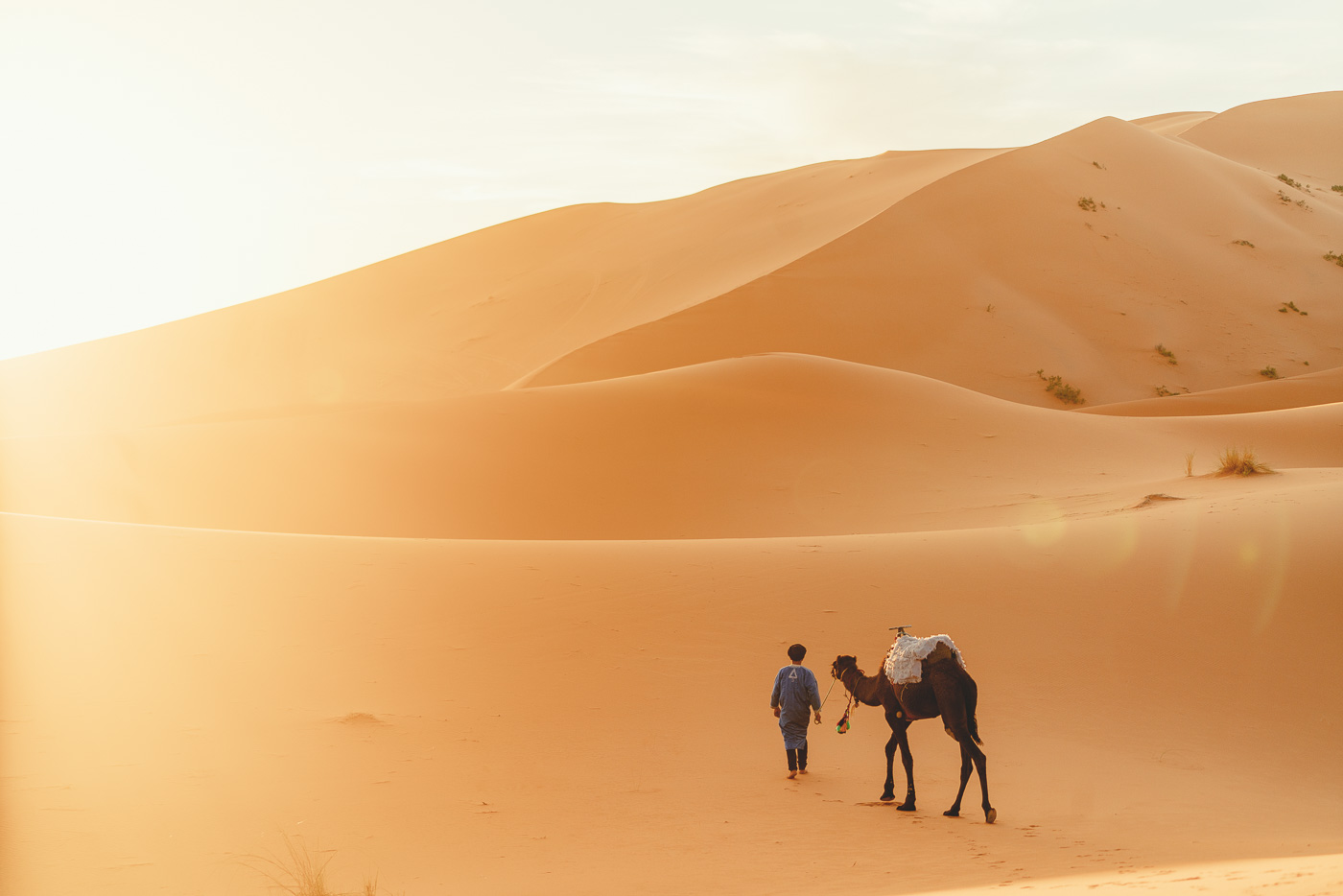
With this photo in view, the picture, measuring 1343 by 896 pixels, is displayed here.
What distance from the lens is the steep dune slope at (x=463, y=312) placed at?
153 ft

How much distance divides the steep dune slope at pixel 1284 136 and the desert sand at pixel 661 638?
123 feet

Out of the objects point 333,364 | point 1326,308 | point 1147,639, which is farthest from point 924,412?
point 333,364

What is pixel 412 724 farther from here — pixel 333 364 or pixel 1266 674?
pixel 333 364

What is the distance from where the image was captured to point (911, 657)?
275 inches

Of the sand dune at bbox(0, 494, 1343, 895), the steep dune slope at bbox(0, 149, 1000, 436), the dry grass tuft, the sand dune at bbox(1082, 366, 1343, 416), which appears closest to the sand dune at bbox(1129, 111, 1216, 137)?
the steep dune slope at bbox(0, 149, 1000, 436)

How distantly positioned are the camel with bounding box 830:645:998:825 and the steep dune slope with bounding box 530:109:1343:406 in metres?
25.6

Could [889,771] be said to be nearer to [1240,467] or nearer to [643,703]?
[643,703]

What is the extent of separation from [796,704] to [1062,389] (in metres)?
26.7

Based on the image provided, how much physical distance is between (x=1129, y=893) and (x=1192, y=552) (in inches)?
291

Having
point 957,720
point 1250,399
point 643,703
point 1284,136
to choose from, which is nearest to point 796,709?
point 957,720

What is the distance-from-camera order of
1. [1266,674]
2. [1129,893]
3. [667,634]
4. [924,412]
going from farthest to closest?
[924,412], [667,634], [1266,674], [1129,893]

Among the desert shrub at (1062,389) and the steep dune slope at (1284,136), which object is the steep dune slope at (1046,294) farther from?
the steep dune slope at (1284,136)

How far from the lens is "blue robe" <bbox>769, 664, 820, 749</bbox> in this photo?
7695 mm

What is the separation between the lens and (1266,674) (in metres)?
9.13
